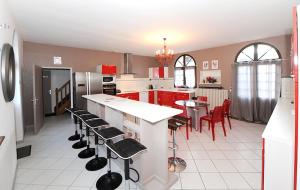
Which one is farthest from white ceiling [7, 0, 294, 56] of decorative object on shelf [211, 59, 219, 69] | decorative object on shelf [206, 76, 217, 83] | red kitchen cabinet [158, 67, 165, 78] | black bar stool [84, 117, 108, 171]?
red kitchen cabinet [158, 67, 165, 78]

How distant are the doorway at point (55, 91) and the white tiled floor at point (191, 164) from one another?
2.80 metres

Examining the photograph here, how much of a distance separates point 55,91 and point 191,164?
624 centimetres

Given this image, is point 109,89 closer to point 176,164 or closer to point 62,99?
point 62,99

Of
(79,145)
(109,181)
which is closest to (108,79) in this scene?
(79,145)

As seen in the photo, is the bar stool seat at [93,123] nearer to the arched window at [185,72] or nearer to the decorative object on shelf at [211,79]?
the decorative object on shelf at [211,79]

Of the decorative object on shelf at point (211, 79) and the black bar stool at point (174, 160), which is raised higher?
the decorative object on shelf at point (211, 79)

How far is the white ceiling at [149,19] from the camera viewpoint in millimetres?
2348

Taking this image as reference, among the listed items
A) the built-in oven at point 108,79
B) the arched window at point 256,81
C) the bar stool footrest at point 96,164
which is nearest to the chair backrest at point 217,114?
the arched window at point 256,81

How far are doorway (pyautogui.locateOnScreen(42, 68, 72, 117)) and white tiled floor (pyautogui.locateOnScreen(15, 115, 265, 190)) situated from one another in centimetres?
280

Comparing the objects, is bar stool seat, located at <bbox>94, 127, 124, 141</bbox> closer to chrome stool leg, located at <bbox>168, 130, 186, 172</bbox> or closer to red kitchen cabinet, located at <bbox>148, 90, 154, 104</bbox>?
chrome stool leg, located at <bbox>168, 130, 186, 172</bbox>

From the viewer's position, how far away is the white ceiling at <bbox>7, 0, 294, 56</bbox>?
2.35 m

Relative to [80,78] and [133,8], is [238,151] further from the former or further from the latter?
[80,78]

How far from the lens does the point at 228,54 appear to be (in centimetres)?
505

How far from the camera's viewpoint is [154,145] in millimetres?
1827
